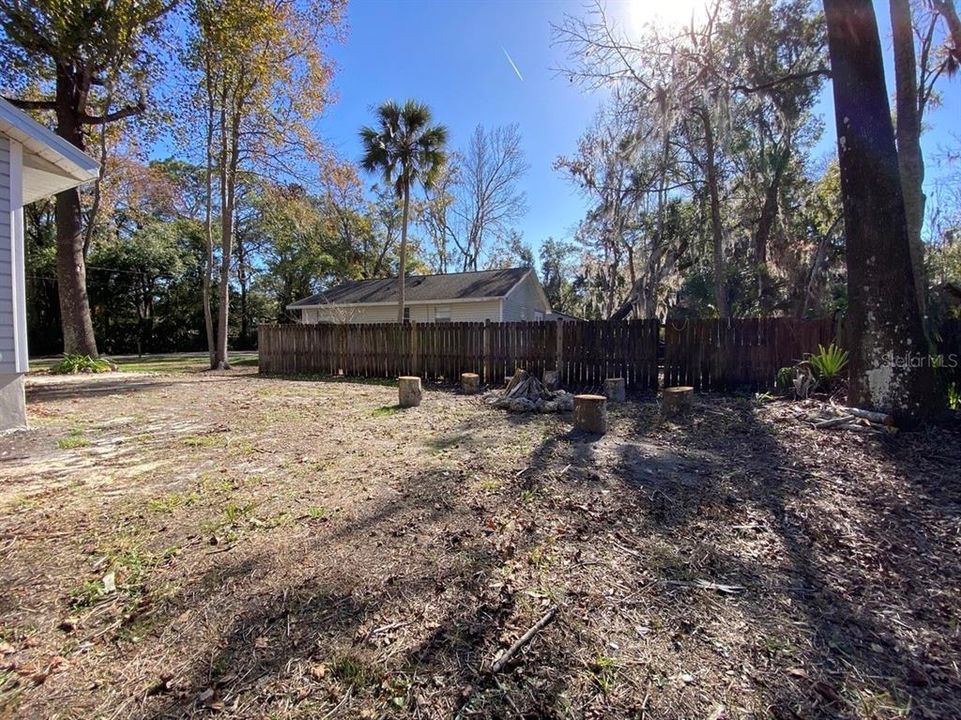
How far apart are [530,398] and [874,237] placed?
172 inches

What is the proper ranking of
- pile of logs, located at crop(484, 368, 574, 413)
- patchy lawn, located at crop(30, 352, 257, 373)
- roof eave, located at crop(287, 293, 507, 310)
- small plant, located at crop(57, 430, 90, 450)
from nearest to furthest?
small plant, located at crop(57, 430, 90, 450)
pile of logs, located at crop(484, 368, 574, 413)
patchy lawn, located at crop(30, 352, 257, 373)
roof eave, located at crop(287, 293, 507, 310)

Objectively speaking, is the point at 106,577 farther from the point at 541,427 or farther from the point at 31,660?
the point at 541,427

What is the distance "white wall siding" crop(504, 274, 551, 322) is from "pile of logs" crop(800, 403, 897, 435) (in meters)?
12.9

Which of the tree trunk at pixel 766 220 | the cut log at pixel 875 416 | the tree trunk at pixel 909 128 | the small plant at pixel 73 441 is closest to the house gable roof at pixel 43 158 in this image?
the small plant at pixel 73 441

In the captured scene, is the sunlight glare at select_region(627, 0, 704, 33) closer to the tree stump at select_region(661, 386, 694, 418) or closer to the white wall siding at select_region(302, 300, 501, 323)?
the tree stump at select_region(661, 386, 694, 418)

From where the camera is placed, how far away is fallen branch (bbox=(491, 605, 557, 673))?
1.69 m

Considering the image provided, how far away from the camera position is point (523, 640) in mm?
1806

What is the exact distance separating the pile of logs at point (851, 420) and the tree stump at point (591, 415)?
Result: 7.48 feet

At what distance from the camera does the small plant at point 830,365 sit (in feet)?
20.5

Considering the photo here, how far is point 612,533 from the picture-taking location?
8.84 ft

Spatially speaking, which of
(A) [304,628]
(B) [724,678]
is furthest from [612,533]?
(A) [304,628]

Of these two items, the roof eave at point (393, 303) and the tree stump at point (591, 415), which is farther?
the roof eave at point (393, 303)

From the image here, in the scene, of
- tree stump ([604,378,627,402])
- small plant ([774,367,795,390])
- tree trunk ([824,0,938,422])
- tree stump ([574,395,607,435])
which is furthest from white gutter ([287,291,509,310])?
tree trunk ([824,0,938,422])

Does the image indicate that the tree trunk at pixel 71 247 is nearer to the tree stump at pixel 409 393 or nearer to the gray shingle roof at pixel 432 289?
the gray shingle roof at pixel 432 289
